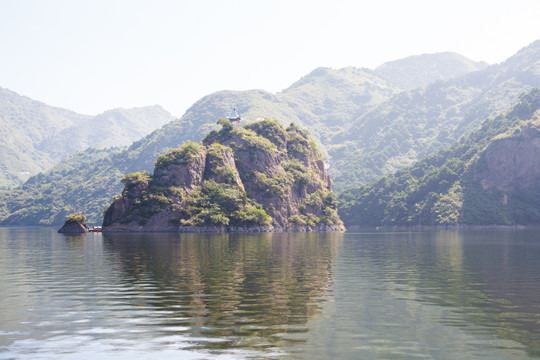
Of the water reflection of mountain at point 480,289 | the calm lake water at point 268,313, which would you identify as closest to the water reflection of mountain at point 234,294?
the calm lake water at point 268,313

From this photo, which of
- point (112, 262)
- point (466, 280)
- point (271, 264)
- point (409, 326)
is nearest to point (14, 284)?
point (112, 262)

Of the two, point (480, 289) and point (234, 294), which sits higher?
point (234, 294)

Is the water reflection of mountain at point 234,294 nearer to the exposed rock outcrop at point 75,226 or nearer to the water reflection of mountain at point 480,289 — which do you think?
the water reflection of mountain at point 480,289

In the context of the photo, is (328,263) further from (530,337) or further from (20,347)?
(20,347)

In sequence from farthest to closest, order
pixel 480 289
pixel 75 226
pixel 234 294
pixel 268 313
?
pixel 75 226 → pixel 480 289 → pixel 234 294 → pixel 268 313

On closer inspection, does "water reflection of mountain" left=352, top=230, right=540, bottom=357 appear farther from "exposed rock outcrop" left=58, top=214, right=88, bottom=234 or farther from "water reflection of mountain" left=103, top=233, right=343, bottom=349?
"exposed rock outcrop" left=58, top=214, right=88, bottom=234

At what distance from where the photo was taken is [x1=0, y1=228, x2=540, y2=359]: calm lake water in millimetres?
23328

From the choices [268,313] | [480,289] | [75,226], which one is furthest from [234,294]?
[75,226]

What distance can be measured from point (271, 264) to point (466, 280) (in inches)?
873

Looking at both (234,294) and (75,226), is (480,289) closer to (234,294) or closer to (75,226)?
(234,294)

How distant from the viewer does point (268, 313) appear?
30.9 metres

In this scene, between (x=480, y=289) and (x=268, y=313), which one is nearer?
(x=268, y=313)

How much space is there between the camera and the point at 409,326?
27.9m

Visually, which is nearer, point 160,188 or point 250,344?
point 250,344
